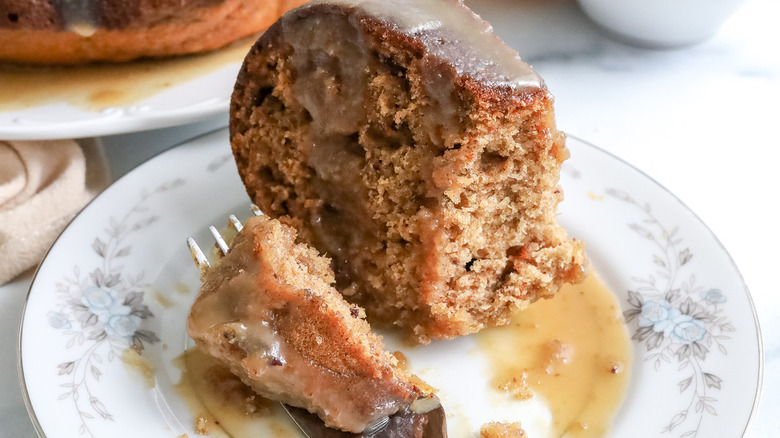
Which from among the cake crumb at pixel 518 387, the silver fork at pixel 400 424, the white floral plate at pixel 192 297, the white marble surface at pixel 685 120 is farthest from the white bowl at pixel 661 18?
the silver fork at pixel 400 424

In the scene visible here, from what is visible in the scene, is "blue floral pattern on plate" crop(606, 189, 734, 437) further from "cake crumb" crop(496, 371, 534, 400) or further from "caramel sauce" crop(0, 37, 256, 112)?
"caramel sauce" crop(0, 37, 256, 112)

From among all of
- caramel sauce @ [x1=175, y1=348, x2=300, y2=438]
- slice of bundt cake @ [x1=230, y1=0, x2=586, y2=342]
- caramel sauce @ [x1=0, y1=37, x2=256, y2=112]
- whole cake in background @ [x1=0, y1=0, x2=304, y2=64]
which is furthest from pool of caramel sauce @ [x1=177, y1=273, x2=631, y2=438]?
whole cake in background @ [x1=0, y1=0, x2=304, y2=64]

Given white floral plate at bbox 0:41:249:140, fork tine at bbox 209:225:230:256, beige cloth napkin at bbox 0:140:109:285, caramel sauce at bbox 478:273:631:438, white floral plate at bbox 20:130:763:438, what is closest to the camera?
white floral plate at bbox 20:130:763:438

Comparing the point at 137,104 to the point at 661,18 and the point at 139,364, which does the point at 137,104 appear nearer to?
the point at 139,364

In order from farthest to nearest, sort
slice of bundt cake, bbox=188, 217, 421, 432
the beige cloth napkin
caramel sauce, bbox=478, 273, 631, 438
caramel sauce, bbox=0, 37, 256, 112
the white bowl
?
the white bowl
caramel sauce, bbox=0, 37, 256, 112
the beige cloth napkin
caramel sauce, bbox=478, 273, 631, 438
slice of bundt cake, bbox=188, 217, 421, 432

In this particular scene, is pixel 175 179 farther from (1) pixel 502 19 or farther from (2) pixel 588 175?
(1) pixel 502 19

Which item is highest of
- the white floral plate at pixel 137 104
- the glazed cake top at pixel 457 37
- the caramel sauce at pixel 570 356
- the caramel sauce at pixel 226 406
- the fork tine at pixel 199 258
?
the glazed cake top at pixel 457 37

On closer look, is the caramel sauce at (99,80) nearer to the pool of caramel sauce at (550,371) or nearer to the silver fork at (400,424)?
the pool of caramel sauce at (550,371)
